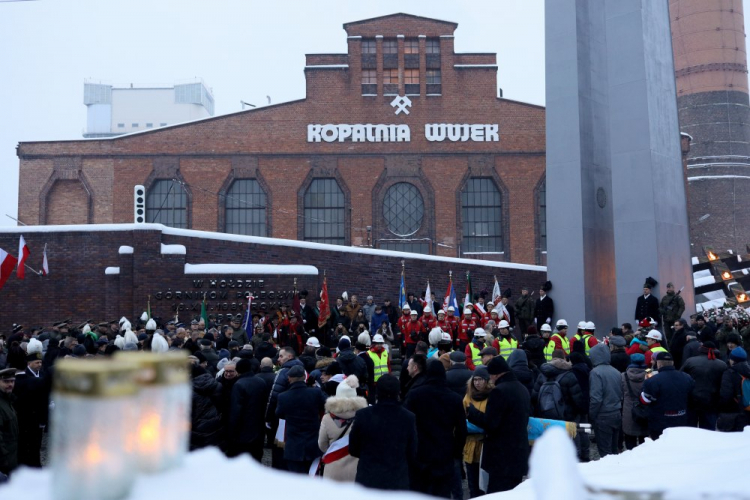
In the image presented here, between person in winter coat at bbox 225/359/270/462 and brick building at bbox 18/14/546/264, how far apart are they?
26.8m

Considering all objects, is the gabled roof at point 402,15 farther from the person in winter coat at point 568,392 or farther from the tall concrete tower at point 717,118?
the person in winter coat at point 568,392

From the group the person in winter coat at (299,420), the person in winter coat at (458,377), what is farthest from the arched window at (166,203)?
the person in winter coat at (299,420)

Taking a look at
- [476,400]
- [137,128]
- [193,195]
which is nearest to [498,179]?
[193,195]

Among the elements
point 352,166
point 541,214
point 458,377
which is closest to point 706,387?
point 458,377

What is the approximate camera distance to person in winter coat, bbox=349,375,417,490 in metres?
6.37

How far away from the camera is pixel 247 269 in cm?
2405

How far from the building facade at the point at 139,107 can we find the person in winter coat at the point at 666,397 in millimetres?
71608

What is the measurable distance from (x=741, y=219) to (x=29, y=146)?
4220 cm

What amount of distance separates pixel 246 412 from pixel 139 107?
72.5 m

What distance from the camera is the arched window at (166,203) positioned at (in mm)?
36156

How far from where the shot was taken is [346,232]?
36.1 metres

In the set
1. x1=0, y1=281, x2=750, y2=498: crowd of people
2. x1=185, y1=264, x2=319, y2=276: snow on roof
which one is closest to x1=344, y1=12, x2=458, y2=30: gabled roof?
x1=185, y1=264, x2=319, y2=276: snow on roof

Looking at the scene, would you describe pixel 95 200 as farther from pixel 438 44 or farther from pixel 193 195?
pixel 438 44

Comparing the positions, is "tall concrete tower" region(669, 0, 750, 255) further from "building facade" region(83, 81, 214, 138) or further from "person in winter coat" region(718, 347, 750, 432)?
"building facade" region(83, 81, 214, 138)
